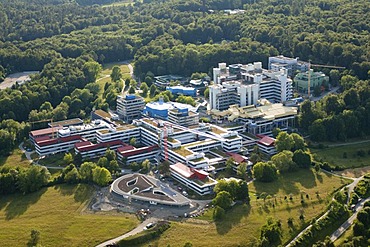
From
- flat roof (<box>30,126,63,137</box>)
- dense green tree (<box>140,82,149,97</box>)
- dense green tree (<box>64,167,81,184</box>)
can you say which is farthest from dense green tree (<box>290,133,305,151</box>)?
dense green tree (<box>140,82,149,97</box>)

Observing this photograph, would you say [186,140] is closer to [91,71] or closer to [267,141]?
[267,141]

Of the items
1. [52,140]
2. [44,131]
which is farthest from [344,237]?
[44,131]

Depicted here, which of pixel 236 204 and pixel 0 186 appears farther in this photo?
pixel 0 186

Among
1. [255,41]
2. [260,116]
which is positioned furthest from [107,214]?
[255,41]

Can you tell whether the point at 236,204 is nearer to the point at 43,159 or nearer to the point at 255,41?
the point at 43,159

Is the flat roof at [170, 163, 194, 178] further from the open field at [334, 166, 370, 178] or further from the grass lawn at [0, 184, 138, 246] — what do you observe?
the open field at [334, 166, 370, 178]

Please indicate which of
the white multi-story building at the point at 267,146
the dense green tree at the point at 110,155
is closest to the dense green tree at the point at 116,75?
the dense green tree at the point at 110,155

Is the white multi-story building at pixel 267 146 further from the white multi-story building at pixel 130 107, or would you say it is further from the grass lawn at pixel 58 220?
the grass lawn at pixel 58 220
